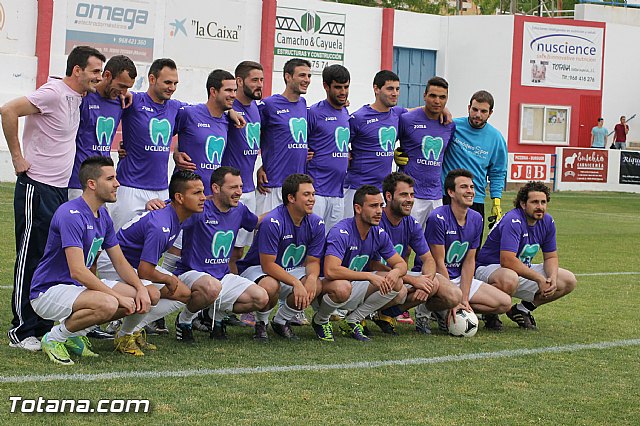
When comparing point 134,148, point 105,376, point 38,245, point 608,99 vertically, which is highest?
point 608,99

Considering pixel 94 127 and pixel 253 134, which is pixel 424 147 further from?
pixel 94 127

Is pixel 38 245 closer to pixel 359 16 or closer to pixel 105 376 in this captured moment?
pixel 105 376

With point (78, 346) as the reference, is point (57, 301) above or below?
above

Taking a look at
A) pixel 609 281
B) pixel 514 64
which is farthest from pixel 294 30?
pixel 609 281

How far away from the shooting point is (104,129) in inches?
301

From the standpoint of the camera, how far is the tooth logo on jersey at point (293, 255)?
789 centimetres

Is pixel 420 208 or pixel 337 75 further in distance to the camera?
pixel 420 208

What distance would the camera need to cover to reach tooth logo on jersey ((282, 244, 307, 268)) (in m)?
7.89

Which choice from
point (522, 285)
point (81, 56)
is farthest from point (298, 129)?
point (81, 56)

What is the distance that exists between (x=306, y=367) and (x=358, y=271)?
1.46 metres

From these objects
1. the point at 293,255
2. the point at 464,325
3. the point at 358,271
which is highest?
the point at 293,255

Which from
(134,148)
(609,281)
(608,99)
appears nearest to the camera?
(134,148)

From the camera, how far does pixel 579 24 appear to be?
36531 mm

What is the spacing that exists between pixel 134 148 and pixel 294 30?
2559 cm
